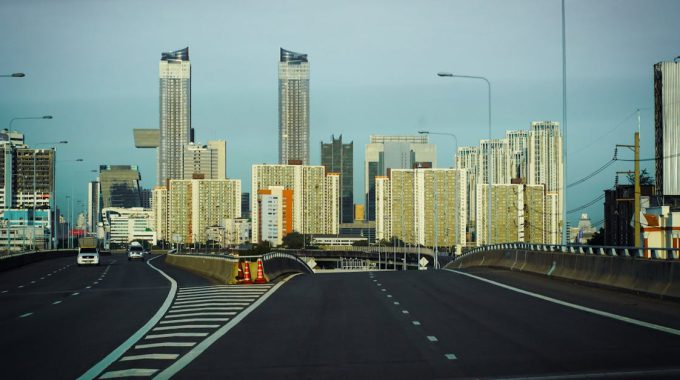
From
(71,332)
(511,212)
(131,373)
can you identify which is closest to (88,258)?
(71,332)

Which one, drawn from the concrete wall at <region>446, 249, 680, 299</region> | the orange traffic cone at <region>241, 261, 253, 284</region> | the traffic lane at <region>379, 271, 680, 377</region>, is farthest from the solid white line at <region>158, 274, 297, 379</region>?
the orange traffic cone at <region>241, 261, 253, 284</region>

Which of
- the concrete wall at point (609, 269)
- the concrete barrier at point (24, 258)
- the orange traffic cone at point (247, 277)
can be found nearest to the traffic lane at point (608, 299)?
the concrete wall at point (609, 269)

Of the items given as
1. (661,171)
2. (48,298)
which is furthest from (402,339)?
(661,171)

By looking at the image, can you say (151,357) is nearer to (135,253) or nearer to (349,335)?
(349,335)

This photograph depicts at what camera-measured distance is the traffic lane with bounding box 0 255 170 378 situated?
1454cm

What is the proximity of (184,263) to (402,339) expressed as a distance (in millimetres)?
55964

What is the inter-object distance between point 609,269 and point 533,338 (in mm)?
14449

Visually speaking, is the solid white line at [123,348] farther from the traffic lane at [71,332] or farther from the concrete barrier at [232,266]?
the concrete barrier at [232,266]

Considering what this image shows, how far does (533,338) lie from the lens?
1728 centimetres

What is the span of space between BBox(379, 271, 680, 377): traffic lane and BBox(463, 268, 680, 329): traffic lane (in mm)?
894

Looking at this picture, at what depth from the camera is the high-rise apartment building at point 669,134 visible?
78.5 metres

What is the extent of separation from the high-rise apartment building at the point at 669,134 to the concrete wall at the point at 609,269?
34.5 meters

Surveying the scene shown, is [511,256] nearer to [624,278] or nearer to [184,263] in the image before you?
[624,278]

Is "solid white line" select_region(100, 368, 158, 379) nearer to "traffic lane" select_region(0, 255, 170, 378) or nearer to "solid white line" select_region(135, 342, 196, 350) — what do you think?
"traffic lane" select_region(0, 255, 170, 378)
